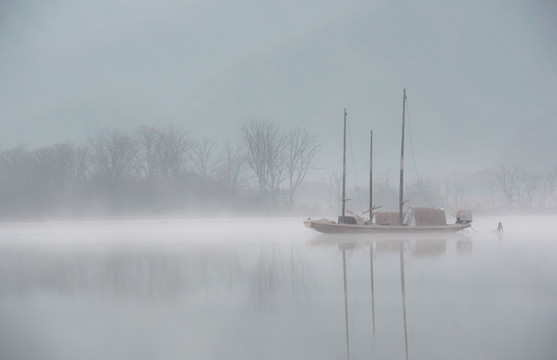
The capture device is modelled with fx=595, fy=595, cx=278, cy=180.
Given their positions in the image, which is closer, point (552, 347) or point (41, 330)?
point (552, 347)

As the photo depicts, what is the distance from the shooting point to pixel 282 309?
13.0 metres

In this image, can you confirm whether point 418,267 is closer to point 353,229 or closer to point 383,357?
point 383,357

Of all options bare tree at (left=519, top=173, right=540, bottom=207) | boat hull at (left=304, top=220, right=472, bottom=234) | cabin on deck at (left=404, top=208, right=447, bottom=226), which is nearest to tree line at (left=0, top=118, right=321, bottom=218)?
cabin on deck at (left=404, top=208, right=447, bottom=226)

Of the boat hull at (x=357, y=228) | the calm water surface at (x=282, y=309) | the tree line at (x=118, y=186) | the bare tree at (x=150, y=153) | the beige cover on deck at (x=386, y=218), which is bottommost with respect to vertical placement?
the calm water surface at (x=282, y=309)

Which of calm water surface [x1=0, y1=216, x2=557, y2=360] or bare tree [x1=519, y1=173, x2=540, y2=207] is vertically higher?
bare tree [x1=519, y1=173, x2=540, y2=207]

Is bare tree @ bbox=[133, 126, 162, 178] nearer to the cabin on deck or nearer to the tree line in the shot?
the tree line

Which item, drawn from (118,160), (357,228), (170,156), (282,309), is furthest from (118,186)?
(282,309)

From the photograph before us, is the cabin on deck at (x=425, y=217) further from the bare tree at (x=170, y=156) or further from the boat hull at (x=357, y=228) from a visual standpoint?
the bare tree at (x=170, y=156)

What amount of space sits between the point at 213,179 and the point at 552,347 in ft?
273

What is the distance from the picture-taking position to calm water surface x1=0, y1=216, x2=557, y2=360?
32.3ft

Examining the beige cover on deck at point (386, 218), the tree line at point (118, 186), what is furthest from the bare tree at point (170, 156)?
the beige cover on deck at point (386, 218)

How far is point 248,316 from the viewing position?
12.3 meters

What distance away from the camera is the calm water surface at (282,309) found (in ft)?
32.3

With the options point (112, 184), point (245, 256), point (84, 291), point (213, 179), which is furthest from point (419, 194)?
point (84, 291)
